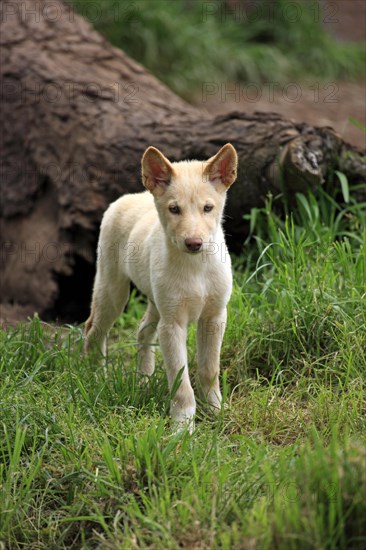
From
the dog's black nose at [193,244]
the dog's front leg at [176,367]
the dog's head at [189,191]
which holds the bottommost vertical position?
the dog's front leg at [176,367]

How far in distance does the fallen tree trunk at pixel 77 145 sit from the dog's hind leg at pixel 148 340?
1441 millimetres

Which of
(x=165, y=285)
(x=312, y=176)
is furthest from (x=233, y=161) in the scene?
(x=312, y=176)

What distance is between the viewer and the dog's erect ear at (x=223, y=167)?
14.5ft

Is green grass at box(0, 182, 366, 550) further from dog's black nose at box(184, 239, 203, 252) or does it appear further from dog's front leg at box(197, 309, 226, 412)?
dog's black nose at box(184, 239, 203, 252)

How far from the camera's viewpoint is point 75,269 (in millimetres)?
7043

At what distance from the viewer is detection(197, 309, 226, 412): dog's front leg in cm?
468

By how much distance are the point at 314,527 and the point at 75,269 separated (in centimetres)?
431

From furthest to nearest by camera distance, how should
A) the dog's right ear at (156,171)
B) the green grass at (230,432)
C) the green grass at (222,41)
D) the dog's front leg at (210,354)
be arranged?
the green grass at (222,41), the dog's front leg at (210,354), the dog's right ear at (156,171), the green grass at (230,432)

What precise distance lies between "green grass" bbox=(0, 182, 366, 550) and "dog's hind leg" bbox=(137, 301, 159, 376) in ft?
0.39

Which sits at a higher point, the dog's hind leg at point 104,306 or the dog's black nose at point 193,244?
the dog's black nose at point 193,244

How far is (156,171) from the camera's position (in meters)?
4.43

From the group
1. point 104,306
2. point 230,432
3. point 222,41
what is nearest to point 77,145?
point 104,306

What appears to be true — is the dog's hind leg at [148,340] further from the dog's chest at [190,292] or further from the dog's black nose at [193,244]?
the dog's black nose at [193,244]

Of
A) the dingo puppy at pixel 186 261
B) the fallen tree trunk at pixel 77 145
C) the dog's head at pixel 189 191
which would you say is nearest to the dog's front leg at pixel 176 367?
the dingo puppy at pixel 186 261
